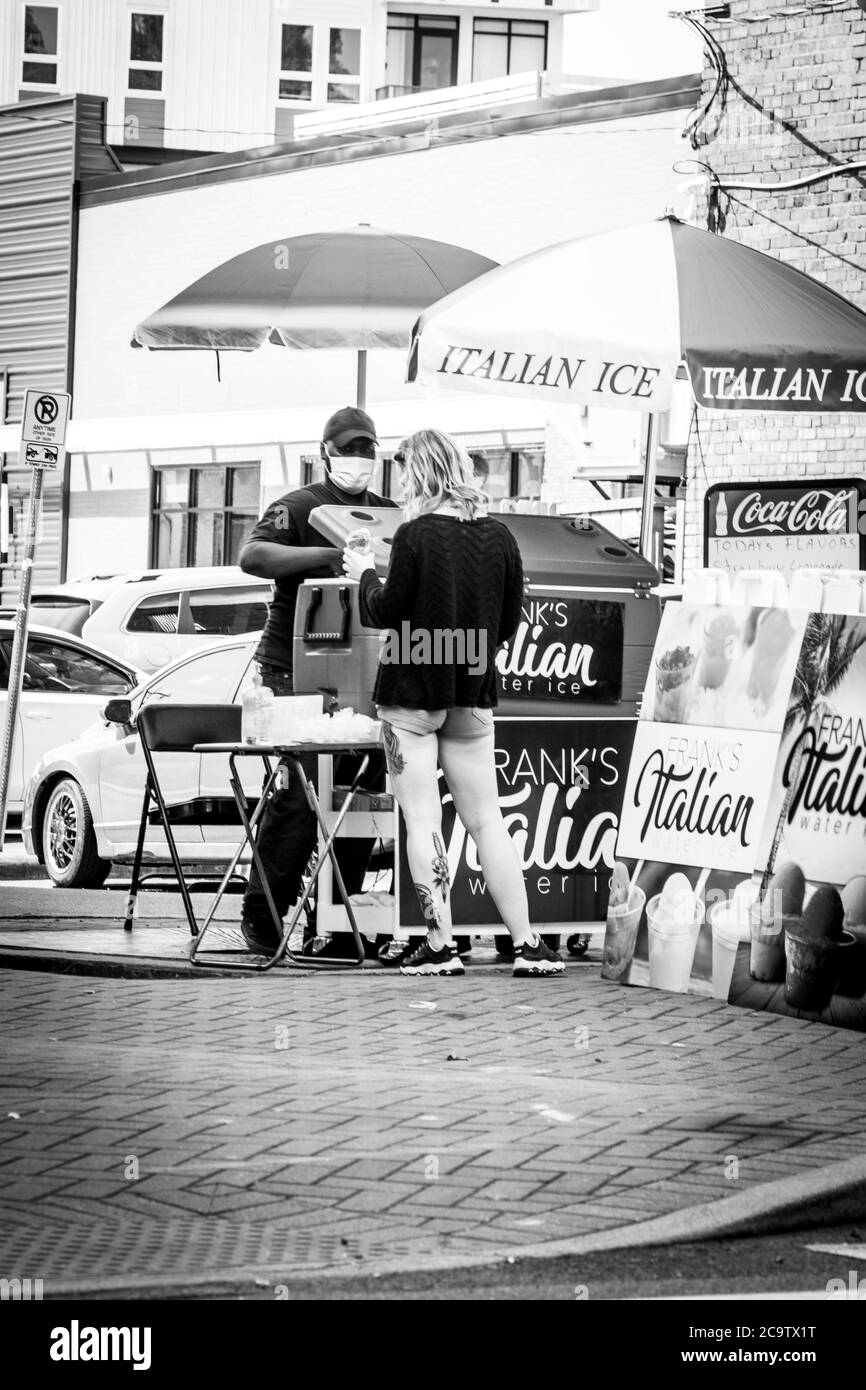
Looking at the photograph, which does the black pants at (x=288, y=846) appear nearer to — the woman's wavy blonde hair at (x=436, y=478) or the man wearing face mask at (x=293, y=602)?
the man wearing face mask at (x=293, y=602)

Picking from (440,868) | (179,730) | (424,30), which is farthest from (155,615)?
(424,30)

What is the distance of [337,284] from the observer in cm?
Answer: 1204

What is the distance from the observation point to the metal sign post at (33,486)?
1309 cm

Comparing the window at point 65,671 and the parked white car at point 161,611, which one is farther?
the parked white car at point 161,611

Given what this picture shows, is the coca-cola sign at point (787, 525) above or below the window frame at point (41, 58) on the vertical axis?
below

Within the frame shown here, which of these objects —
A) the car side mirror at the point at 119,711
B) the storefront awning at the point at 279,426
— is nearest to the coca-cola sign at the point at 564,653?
the car side mirror at the point at 119,711

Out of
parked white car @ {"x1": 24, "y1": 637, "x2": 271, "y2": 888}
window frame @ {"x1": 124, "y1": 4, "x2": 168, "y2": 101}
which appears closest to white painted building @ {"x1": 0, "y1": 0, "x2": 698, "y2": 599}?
window frame @ {"x1": 124, "y1": 4, "x2": 168, "y2": 101}

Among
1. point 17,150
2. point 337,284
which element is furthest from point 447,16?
point 337,284

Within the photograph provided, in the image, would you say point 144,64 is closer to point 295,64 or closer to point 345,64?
point 295,64

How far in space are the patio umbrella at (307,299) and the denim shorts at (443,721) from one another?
437 cm

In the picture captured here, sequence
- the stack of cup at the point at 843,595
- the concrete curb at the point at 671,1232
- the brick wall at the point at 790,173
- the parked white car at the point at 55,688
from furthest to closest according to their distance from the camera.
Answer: the brick wall at the point at 790,173
the parked white car at the point at 55,688
the stack of cup at the point at 843,595
the concrete curb at the point at 671,1232

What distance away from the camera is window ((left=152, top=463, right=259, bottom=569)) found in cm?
2944

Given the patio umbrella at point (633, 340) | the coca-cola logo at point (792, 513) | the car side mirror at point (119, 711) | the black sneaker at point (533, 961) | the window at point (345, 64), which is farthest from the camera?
the window at point (345, 64)
